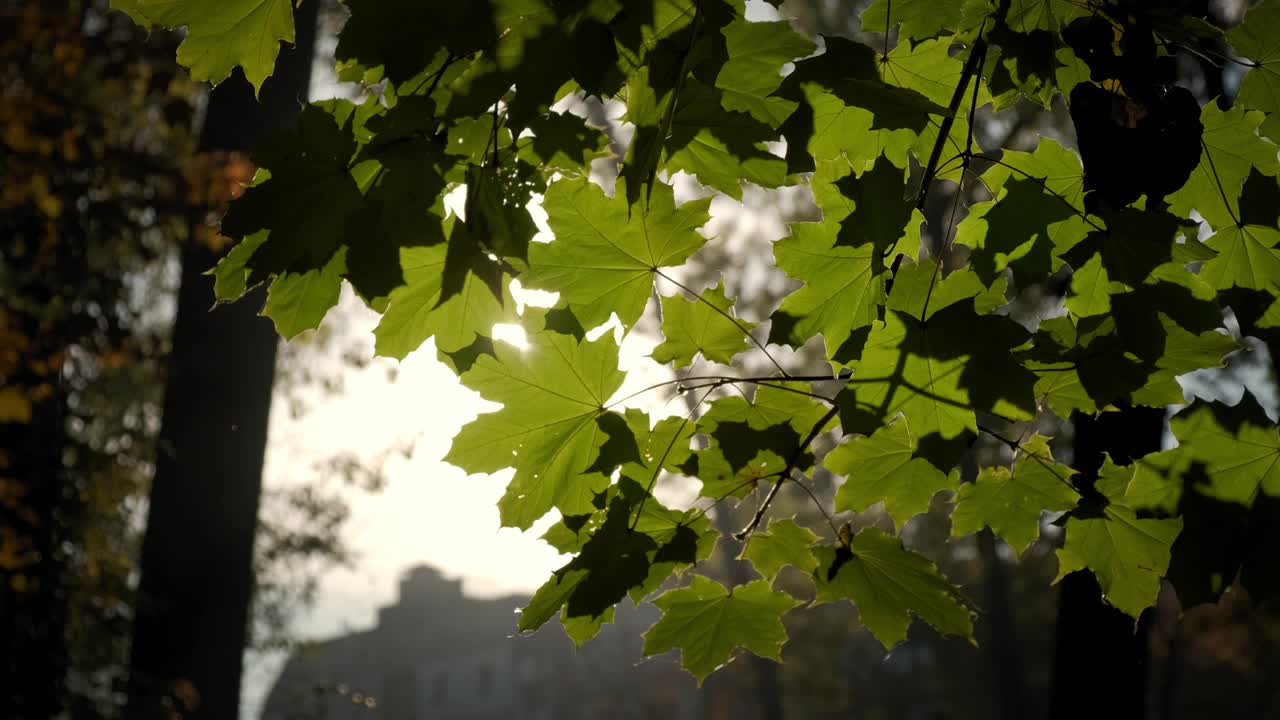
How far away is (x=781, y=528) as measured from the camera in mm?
1812

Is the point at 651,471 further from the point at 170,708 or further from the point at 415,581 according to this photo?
the point at 415,581

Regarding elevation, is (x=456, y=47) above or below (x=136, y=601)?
below

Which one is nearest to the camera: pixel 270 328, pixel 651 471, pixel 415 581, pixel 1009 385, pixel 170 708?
pixel 1009 385

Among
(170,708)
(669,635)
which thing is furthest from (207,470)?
(669,635)

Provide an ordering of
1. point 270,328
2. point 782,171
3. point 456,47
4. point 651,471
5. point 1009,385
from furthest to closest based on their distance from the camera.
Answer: point 270,328 → point 651,471 → point 782,171 → point 1009,385 → point 456,47

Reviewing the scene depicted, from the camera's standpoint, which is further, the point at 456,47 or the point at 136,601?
the point at 136,601

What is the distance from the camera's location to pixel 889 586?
1734 millimetres

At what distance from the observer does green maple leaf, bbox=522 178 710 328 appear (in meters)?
1.48

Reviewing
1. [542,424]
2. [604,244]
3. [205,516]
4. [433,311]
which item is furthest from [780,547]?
[205,516]

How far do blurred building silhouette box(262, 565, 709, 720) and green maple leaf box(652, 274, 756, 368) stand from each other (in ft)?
110

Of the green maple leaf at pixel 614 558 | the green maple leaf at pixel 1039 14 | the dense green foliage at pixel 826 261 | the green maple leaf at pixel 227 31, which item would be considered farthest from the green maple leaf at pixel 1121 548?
the green maple leaf at pixel 227 31

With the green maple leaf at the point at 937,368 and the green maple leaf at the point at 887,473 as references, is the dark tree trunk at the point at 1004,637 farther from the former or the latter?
the green maple leaf at the point at 937,368

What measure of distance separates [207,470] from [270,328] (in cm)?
90

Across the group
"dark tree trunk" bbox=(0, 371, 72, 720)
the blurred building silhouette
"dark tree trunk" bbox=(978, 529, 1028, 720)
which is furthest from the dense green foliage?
the blurred building silhouette
